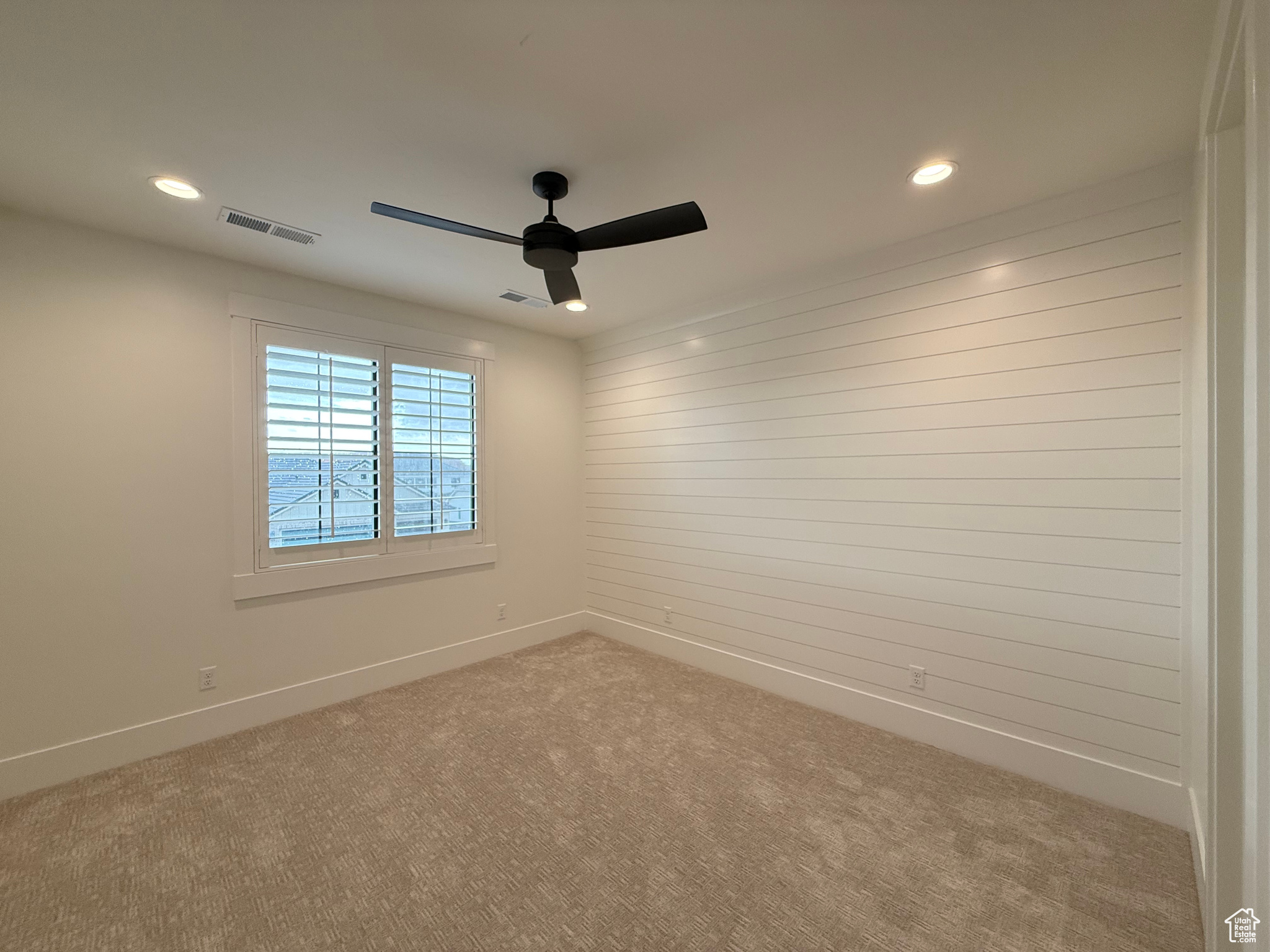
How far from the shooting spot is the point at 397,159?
208cm

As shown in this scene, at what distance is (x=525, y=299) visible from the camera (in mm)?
3764

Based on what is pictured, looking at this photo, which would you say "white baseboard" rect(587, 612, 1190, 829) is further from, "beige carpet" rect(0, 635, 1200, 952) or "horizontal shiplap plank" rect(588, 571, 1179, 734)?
"horizontal shiplap plank" rect(588, 571, 1179, 734)

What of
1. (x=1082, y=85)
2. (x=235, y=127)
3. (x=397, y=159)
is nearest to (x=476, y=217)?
(x=397, y=159)

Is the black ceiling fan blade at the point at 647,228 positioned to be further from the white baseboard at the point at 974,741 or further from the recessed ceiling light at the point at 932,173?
the white baseboard at the point at 974,741

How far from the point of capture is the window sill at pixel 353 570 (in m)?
3.12

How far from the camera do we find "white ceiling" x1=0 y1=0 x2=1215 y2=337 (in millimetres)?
1457

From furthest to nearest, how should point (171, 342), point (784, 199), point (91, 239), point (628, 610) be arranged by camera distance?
point (628, 610) → point (171, 342) → point (91, 239) → point (784, 199)

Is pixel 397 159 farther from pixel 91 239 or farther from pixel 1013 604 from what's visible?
pixel 1013 604

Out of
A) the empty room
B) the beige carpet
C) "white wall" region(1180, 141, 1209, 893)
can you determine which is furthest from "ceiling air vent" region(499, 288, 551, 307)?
"white wall" region(1180, 141, 1209, 893)

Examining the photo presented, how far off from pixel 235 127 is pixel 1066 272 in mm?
3657

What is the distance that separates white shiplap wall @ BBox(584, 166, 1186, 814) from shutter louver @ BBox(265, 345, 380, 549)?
2416 mm

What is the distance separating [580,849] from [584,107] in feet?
9.42

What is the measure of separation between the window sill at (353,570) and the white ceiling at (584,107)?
201 cm

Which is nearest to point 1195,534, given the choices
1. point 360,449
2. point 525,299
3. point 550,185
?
point 550,185
